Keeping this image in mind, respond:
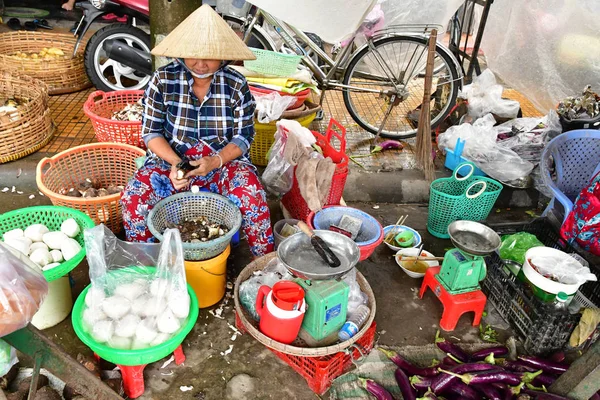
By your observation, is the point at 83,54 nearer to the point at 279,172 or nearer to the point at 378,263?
the point at 279,172

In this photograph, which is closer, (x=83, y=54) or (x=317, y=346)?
(x=317, y=346)

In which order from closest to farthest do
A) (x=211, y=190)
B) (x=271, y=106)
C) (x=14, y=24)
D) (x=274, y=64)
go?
1. (x=211, y=190)
2. (x=271, y=106)
3. (x=274, y=64)
4. (x=14, y=24)

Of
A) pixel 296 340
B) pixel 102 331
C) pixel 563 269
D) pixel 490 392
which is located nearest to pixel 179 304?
pixel 102 331

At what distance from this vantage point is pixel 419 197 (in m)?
4.17

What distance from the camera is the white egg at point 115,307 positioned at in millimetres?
2168

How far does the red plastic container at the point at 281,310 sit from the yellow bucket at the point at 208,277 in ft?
1.27

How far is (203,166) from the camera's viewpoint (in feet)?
8.91

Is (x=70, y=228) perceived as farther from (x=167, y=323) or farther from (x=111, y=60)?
(x=111, y=60)

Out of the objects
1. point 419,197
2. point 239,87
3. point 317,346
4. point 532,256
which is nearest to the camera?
point 317,346

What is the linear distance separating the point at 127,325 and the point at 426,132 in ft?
9.02

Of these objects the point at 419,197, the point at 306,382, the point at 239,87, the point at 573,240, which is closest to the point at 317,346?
the point at 306,382

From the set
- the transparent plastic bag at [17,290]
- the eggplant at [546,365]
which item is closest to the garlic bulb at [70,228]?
the transparent plastic bag at [17,290]

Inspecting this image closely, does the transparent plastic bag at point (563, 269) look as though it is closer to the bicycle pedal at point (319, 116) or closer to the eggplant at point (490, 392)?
the eggplant at point (490, 392)

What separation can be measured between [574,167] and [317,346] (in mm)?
2450
